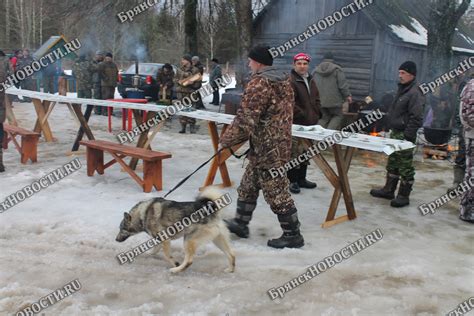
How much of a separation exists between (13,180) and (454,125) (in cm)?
912

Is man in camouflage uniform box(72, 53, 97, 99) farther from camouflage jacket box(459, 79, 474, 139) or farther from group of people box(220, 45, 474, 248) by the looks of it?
camouflage jacket box(459, 79, 474, 139)

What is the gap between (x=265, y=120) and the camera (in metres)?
3.99

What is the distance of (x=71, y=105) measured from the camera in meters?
7.90

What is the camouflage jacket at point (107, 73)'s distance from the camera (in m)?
13.0

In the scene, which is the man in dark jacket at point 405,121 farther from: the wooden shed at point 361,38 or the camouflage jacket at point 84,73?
the camouflage jacket at point 84,73

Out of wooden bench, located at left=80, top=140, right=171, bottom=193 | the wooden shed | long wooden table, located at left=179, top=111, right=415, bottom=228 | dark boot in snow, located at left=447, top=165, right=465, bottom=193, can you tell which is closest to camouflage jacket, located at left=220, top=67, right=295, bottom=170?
long wooden table, located at left=179, top=111, right=415, bottom=228

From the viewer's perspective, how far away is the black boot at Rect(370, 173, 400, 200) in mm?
5992

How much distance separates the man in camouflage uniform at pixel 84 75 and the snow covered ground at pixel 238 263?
740 cm

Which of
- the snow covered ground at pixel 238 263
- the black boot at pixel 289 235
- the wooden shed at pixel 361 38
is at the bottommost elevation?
the snow covered ground at pixel 238 263

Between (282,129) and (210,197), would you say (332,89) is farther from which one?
Result: (210,197)

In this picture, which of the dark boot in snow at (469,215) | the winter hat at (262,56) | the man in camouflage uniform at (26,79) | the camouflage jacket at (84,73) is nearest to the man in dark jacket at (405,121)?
the dark boot in snow at (469,215)

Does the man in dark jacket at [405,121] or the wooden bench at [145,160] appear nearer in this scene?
the man in dark jacket at [405,121]

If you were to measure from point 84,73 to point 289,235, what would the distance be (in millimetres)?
10590

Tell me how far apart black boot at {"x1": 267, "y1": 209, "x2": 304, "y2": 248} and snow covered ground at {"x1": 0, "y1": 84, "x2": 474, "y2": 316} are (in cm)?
8
